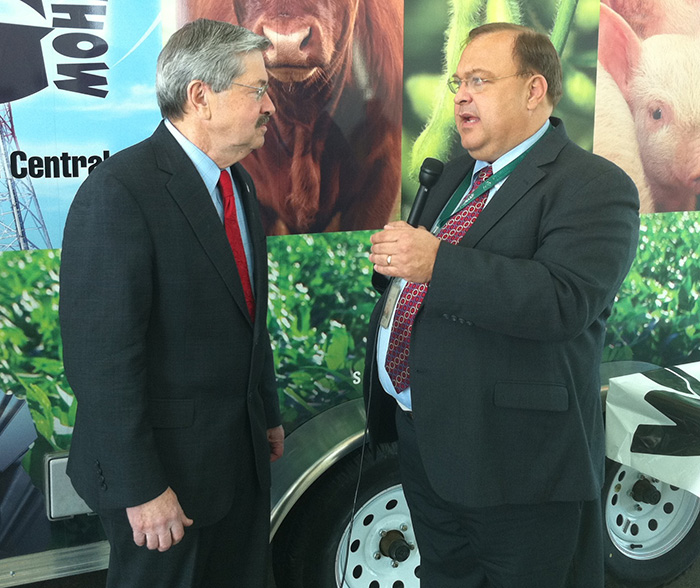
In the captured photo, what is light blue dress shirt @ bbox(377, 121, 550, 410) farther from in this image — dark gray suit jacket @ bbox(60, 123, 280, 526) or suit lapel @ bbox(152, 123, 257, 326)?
suit lapel @ bbox(152, 123, 257, 326)

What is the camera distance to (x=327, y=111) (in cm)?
249

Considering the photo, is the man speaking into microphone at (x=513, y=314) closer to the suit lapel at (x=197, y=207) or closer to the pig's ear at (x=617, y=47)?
the suit lapel at (x=197, y=207)

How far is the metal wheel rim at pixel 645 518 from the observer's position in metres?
3.18

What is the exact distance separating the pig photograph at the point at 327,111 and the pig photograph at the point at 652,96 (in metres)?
0.96

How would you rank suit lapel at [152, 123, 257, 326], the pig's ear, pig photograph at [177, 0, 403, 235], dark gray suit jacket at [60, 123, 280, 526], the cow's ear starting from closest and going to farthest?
dark gray suit jacket at [60, 123, 280, 526], suit lapel at [152, 123, 257, 326], the cow's ear, pig photograph at [177, 0, 403, 235], the pig's ear

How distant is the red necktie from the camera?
1.92 metres

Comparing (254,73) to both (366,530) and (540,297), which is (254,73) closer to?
(540,297)

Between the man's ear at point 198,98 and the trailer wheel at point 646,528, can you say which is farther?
the trailer wheel at point 646,528

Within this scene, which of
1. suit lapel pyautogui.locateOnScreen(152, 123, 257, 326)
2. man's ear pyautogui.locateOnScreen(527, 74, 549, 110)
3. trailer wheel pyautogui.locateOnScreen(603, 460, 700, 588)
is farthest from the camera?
trailer wheel pyautogui.locateOnScreen(603, 460, 700, 588)

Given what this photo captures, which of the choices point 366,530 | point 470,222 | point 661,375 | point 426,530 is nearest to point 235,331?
point 470,222

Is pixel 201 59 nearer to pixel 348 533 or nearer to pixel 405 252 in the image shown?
pixel 405 252

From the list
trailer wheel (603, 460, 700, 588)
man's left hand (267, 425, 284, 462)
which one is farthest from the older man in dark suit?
trailer wheel (603, 460, 700, 588)

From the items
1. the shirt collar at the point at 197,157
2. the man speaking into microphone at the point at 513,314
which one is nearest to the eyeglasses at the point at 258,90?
the shirt collar at the point at 197,157

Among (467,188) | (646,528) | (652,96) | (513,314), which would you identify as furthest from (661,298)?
(513,314)
